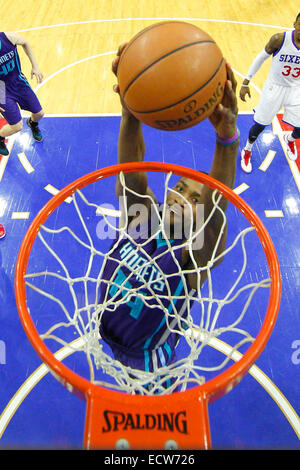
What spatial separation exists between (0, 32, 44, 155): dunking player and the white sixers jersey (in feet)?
8.53

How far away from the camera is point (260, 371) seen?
2793 millimetres

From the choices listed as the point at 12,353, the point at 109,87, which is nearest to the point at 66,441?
the point at 12,353

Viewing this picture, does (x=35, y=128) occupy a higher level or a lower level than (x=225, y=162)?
higher

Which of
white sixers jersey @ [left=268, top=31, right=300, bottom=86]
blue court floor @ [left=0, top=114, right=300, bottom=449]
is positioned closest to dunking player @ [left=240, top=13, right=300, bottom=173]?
white sixers jersey @ [left=268, top=31, right=300, bottom=86]

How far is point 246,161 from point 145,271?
2.71 meters

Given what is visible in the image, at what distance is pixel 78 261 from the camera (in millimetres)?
3391

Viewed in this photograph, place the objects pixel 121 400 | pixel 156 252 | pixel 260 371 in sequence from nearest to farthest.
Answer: pixel 121 400, pixel 156 252, pixel 260 371

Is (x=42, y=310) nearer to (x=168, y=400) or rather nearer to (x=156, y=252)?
(x=156, y=252)

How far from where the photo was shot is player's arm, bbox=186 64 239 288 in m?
1.54

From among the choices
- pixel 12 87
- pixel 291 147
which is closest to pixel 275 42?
pixel 291 147

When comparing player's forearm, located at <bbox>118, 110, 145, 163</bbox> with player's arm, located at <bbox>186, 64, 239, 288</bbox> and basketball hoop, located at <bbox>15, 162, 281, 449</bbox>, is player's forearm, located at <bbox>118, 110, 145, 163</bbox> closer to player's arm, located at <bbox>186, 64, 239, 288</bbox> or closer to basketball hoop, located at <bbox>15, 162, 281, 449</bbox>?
player's arm, located at <bbox>186, 64, 239, 288</bbox>

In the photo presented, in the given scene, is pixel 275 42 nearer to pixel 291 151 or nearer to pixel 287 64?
pixel 287 64

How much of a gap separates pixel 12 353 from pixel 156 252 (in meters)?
1.69

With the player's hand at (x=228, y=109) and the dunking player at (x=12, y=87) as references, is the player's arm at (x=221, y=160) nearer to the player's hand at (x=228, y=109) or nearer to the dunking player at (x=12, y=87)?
the player's hand at (x=228, y=109)
